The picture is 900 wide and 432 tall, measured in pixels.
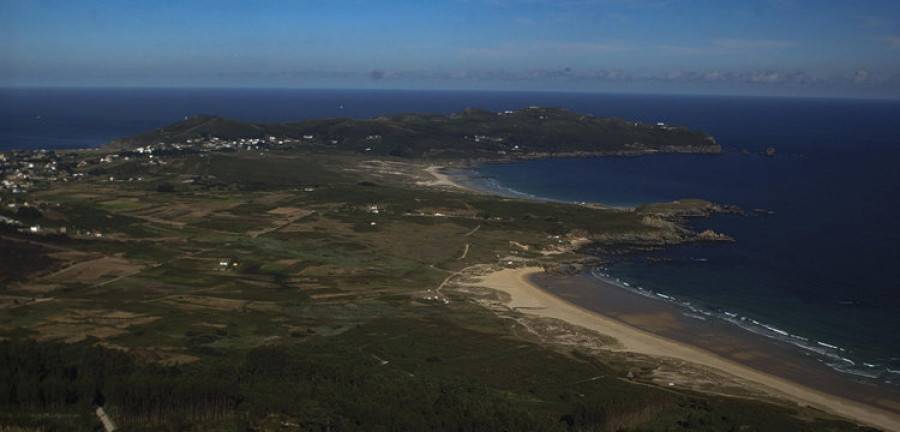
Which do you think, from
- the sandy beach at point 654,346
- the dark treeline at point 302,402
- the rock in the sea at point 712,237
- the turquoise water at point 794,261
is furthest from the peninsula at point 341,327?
the turquoise water at point 794,261

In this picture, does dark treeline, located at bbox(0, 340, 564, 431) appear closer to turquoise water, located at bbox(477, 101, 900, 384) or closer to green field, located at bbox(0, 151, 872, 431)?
green field, located at bbox(0, 151, 872, 431)

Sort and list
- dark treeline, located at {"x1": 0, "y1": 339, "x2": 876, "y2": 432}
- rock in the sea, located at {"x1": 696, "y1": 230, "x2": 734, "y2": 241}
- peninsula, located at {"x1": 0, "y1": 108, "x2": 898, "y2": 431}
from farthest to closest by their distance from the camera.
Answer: rock in the sea, located at {"x1": 696, "y1": 230, "x2": 734, "y2": 241}, peninsula, located at {"x1": 0, "y1": 108, "x2": 898, "y2": 431}, dark treeline, located at {"x1": 0, "y1": 339, "x2": 876, "y2": 432}

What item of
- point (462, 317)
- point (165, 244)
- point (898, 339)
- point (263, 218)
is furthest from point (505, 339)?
point (263, 218)

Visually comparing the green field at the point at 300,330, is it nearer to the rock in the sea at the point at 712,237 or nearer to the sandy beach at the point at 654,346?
the sandy beach at the point at 654,346

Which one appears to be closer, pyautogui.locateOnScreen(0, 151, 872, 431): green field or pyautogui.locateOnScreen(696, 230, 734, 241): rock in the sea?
pyautogui.locateOnScreen(0, 151, 872, 431): green field

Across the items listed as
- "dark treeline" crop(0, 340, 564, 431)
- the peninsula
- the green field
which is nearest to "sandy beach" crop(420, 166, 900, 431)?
the peninsula

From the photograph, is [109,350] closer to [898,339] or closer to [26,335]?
[26,335]
